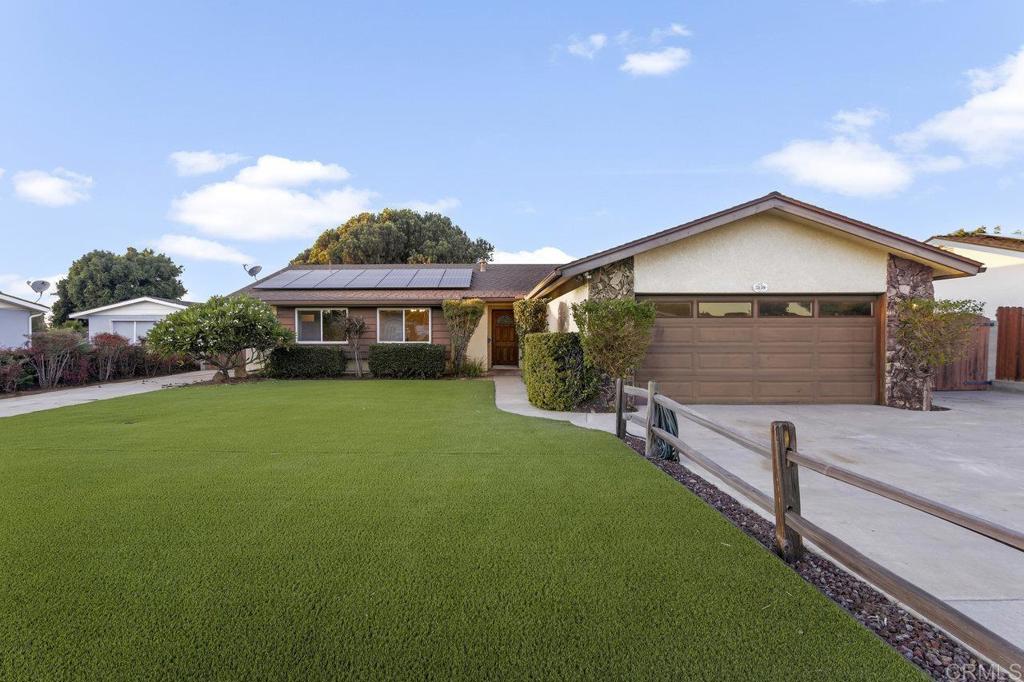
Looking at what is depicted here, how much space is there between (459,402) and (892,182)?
14.8 m

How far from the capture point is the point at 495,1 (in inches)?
440

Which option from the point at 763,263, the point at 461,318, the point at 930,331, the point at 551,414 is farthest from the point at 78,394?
the point at 930,331

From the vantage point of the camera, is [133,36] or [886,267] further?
[133,36]

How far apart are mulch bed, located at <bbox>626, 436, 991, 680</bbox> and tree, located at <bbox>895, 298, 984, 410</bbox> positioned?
8033 millimetres

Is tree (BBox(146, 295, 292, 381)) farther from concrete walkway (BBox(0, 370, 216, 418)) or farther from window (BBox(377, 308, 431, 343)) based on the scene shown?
window (BBox(377, 308, 431, 343))

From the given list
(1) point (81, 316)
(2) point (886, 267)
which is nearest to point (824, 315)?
(2) point (886, 267)

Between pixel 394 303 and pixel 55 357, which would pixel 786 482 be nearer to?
pixel 394 303

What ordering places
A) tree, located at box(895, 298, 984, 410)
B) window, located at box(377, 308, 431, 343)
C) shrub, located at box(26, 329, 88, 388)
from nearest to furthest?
tree, located at box(895, 298, 984, 410) → shrub, located at box(26, 329, 88, 388) → window, located at box(377, 308, 431, 343)

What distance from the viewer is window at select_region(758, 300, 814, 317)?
365 inches

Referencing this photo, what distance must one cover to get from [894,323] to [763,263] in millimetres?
2828

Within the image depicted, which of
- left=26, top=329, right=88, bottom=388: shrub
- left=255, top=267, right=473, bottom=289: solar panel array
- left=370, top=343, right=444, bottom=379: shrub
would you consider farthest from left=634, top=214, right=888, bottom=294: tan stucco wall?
left=26, top=329, right=88, bottom=388: shrub

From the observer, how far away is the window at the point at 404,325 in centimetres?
1516

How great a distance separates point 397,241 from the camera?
2928 cm

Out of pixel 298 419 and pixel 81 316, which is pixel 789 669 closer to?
pixel 298 419
